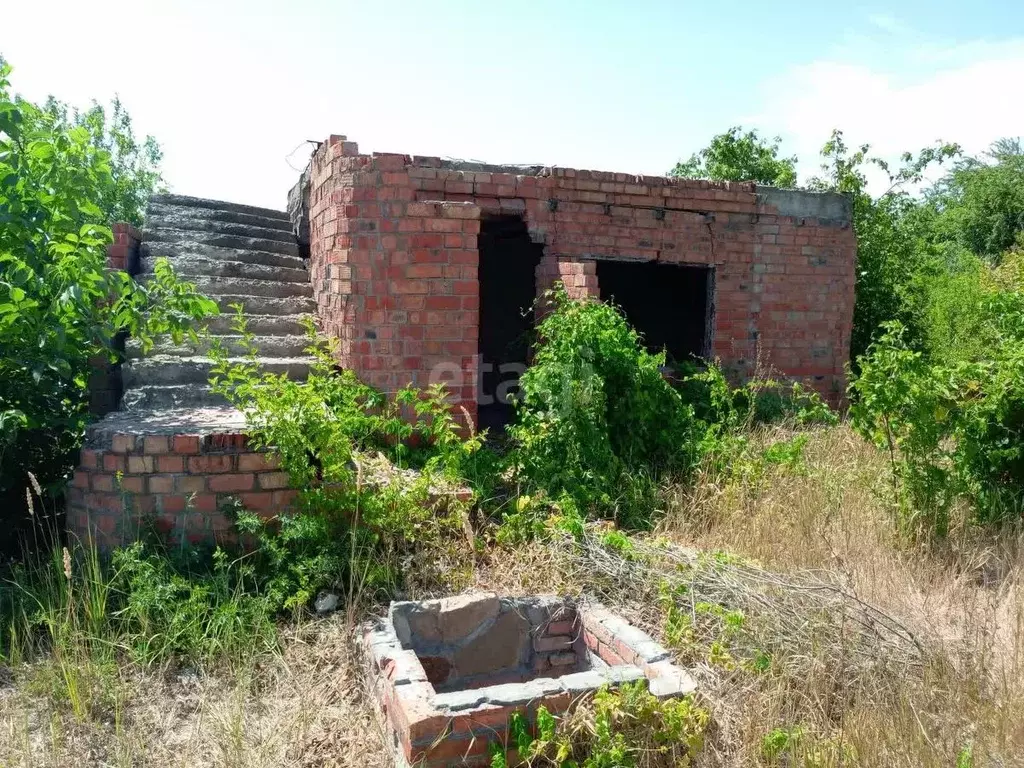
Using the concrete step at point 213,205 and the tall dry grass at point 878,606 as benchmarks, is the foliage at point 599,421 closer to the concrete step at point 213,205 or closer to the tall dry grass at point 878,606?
the tall dry grass at point 878,606

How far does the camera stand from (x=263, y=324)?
19.3 ft

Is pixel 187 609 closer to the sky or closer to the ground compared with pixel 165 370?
closer to the ground

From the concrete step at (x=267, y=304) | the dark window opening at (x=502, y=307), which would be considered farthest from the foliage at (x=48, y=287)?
the dark window opening at (x=502, y=307)

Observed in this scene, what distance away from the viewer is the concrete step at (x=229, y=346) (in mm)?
5098

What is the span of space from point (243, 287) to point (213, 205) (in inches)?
61.4

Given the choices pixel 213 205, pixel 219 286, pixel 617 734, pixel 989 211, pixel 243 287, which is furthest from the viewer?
pixel 989 211

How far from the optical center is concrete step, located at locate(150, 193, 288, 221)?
22.6 feet

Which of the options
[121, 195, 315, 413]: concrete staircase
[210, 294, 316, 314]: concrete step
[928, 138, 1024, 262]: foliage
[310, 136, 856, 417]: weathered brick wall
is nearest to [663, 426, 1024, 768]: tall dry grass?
[310, 136, 856, 417]: weathered brick wall

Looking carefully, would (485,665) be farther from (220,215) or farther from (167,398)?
(220,215)

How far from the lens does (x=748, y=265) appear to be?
7027 mm

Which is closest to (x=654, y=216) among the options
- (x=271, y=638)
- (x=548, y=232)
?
(x=548, y=232)

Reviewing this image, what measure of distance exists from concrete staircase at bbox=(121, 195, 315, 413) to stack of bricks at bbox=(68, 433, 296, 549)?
88 cm

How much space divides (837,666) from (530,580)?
1475 millimetres

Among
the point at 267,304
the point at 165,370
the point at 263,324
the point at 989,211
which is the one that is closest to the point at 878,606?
the point at 165,370
